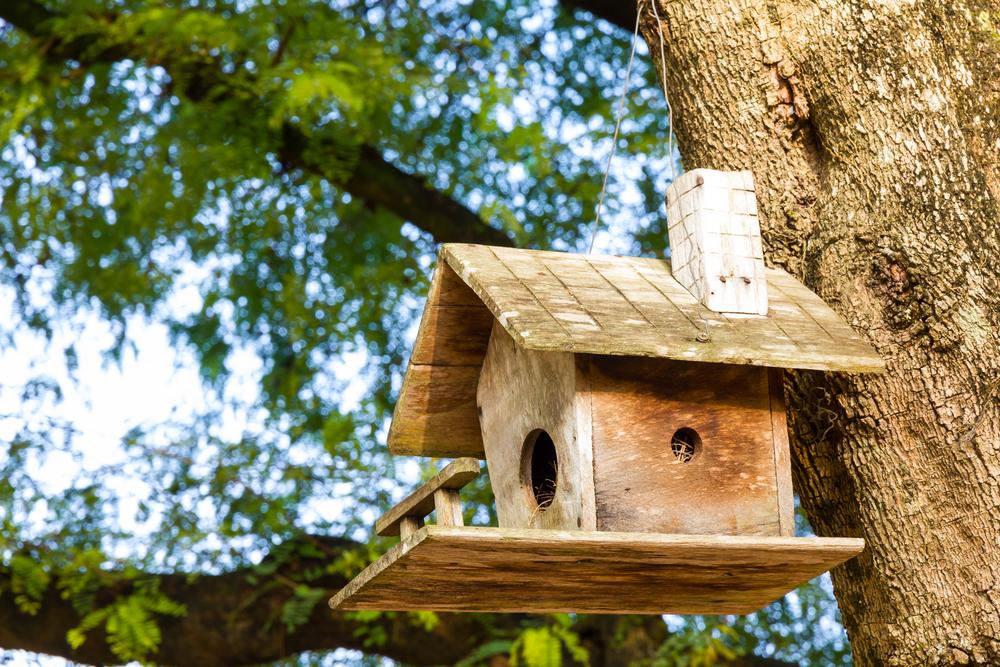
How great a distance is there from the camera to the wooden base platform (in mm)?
2098

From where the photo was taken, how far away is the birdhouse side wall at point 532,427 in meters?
2.32

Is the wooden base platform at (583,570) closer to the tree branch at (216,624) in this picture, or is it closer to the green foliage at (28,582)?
the tree branch at (216,624)

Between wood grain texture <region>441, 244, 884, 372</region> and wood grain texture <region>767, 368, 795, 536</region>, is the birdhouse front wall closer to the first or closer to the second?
wood grain texture <region>767, 368, 795, 536</region>

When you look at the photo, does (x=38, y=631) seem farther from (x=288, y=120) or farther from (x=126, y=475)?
(x=288, y=120)

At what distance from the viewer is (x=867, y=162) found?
2.73 m

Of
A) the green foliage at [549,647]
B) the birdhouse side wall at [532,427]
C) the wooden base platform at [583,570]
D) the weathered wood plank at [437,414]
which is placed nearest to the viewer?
the wooden base platform at [583,570]

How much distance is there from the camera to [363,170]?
5.91m

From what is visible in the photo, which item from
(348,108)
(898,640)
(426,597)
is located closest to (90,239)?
(348,108)

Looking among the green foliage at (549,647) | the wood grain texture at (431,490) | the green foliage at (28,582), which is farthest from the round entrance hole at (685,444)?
the green foliage at (28,582)

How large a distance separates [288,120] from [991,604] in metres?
4.11

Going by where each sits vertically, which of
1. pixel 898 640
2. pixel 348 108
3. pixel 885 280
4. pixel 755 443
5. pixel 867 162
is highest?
pixel 348 108

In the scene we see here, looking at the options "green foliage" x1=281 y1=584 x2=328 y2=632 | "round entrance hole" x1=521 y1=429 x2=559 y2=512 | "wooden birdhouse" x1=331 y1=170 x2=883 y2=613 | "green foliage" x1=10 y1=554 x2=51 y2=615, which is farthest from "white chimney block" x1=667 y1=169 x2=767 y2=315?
"green foliage" x1=10 y1=554 x2=51 y2=615

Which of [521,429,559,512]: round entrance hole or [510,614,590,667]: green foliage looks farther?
[510,614,590,667]: green foliage

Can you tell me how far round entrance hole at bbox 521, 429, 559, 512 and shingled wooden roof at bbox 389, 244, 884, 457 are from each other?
31 centimetres
